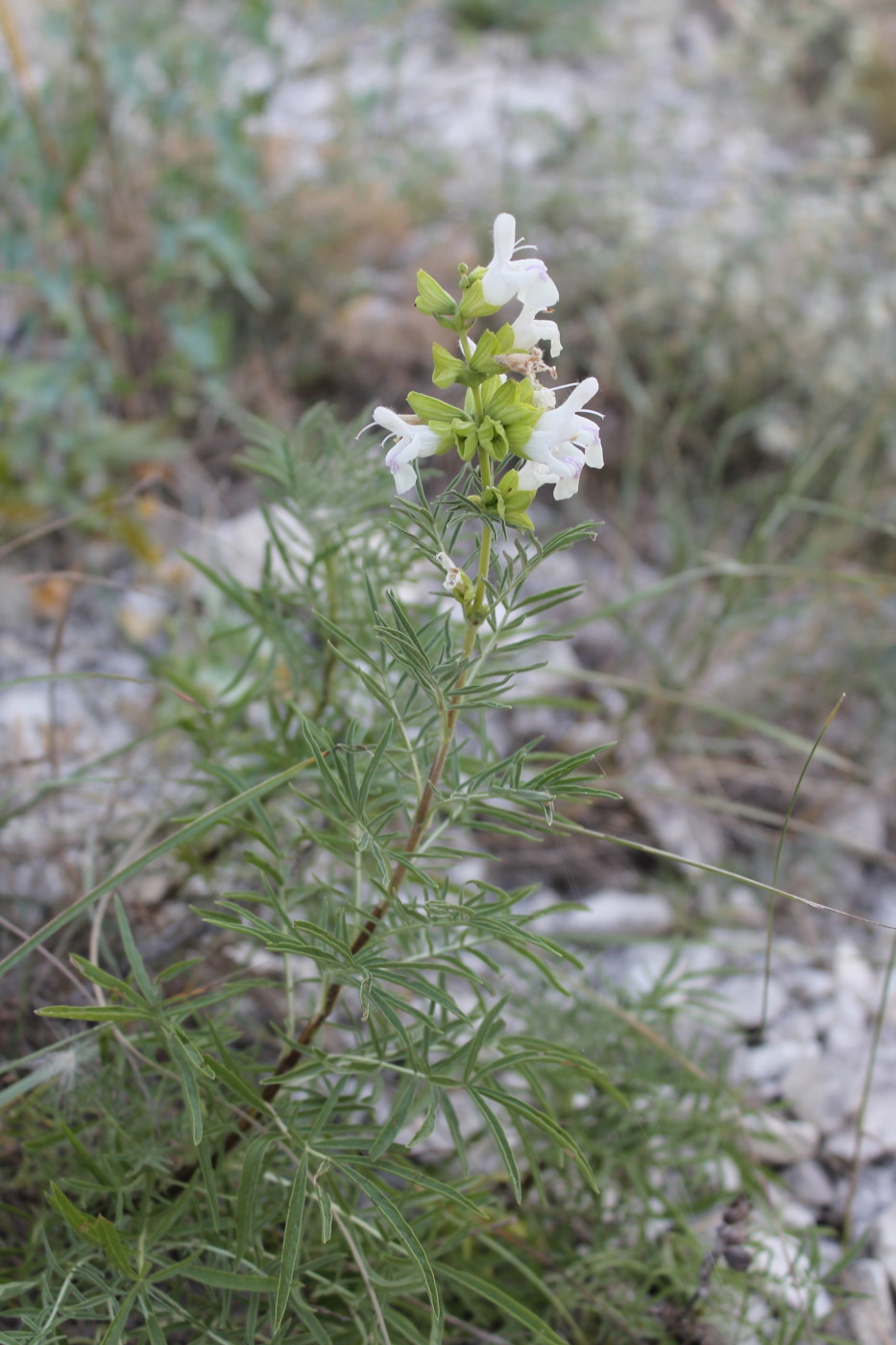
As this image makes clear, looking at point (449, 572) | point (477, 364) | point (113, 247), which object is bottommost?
point (113, 247)

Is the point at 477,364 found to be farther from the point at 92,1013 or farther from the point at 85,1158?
the point at 85,1158

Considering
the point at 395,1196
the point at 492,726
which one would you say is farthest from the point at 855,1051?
the point at 395,1196

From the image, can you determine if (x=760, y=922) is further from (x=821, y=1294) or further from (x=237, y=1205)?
(x=237, y=1205)

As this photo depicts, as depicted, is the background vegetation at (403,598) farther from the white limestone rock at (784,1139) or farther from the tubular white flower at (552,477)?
the tubular white flower at (552,477)

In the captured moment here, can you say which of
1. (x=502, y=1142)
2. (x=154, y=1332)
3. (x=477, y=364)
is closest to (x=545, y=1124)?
(x=502, y=1142)

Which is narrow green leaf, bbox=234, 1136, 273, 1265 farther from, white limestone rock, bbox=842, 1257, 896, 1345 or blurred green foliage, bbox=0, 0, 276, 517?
blurred green foliage, bbox=0, 0, 276, 517

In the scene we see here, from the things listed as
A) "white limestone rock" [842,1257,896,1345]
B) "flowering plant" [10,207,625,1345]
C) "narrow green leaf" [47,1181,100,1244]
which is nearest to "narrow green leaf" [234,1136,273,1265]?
"flowering plant" [10,207,625,1345]

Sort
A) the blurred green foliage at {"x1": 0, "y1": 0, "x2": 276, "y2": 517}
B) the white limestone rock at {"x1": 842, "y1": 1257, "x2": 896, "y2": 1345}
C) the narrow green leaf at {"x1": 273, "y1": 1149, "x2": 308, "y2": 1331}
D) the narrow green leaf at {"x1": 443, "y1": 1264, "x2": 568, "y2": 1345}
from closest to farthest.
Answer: the narrow green leaf at {"x1": 273, "y1": 1149, "x2": 308, "y2": 1331}
the narrow green leaf at {"x1": 443, "y1": 1264, "x2": 568, "y2": 1345}
the white limestone rock at {"x1": 842, "y1": 1257, "x2": 896, "y2": 1345}
the blurred green foliage at {"x1": 0, "y1": 0, "x2": 276, "y2": 517}
